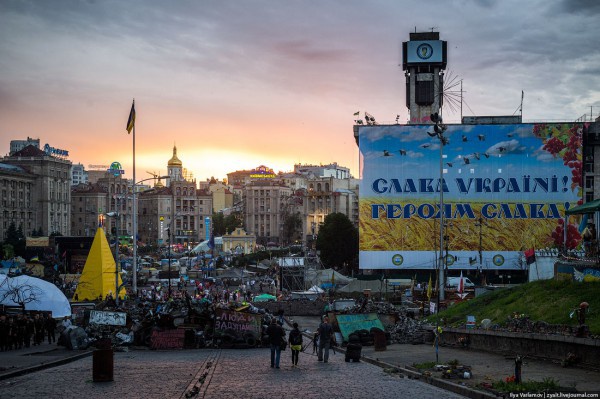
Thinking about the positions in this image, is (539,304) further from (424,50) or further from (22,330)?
(424,50)

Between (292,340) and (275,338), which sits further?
(292,340)

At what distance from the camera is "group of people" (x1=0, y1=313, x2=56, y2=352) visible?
99.6ft

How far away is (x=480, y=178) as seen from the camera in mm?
88688

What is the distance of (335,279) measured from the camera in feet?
241

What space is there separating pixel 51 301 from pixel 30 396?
2435 cm

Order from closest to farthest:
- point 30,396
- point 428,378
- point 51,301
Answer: point 30,396, point 428,378, point 51,301

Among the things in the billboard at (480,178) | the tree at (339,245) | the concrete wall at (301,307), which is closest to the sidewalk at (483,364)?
the concrete wall at (301,307)

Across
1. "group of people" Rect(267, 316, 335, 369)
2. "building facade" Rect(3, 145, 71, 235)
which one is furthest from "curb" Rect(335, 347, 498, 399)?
"building facade" Rect(3, 145, 71, 235)

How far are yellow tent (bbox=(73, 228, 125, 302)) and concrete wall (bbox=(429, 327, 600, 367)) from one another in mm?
29336

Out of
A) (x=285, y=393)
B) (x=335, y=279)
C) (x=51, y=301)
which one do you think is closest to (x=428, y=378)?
(x=285, y=393)

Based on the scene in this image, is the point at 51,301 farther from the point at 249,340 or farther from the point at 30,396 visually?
the point at 30,396

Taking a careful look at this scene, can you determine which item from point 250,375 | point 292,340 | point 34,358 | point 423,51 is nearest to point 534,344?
point 292,340

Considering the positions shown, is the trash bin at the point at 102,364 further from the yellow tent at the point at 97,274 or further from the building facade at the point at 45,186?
the building facade at the point at 45,186

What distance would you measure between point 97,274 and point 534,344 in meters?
36.0
